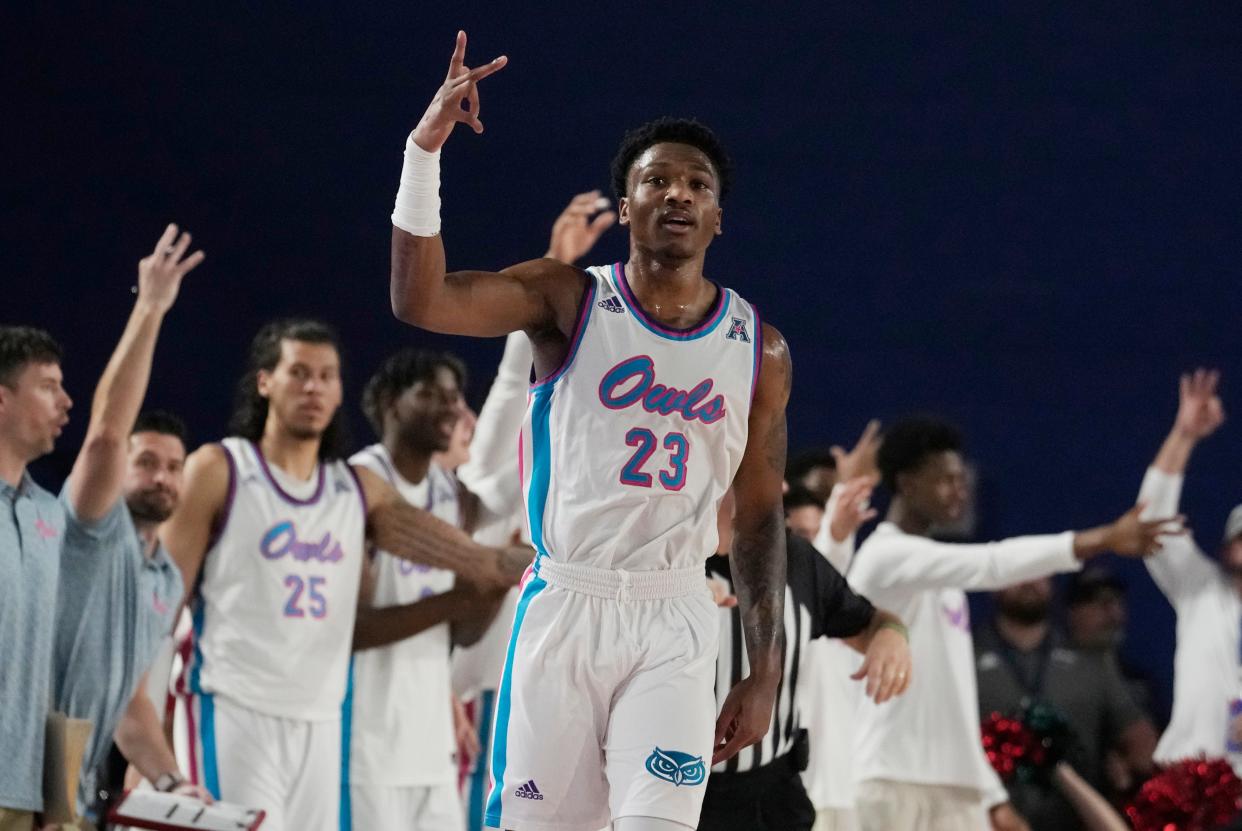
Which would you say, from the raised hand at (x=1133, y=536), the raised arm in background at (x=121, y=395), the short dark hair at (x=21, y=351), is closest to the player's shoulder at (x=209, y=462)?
the raised arm in background at (x=121, y=395)

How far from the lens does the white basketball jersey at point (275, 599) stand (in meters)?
5.18

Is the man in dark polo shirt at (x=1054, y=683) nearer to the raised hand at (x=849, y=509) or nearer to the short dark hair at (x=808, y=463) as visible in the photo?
the short dark hair at (x=808, y=463)

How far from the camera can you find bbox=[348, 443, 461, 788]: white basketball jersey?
5605 millimetres

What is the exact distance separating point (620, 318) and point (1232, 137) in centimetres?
747

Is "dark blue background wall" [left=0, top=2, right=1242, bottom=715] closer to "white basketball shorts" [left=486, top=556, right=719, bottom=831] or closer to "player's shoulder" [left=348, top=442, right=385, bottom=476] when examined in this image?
"player's shoulder" [left=348, top=442, right=385, bottom=476]

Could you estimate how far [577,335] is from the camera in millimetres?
3322

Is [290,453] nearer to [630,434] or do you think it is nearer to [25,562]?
[25,562]

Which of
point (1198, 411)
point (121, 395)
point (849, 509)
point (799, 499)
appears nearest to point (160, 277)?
point (121, 395)

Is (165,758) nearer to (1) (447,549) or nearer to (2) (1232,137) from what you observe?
(1) (447,549)

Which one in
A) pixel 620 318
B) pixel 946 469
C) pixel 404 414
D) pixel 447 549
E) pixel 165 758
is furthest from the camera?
pixel 946 469

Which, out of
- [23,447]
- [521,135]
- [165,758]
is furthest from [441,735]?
[521,135]

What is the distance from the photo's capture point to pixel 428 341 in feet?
30.1

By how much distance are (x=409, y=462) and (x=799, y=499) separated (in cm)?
150

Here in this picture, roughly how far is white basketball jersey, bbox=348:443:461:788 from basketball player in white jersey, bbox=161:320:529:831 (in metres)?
0.19
